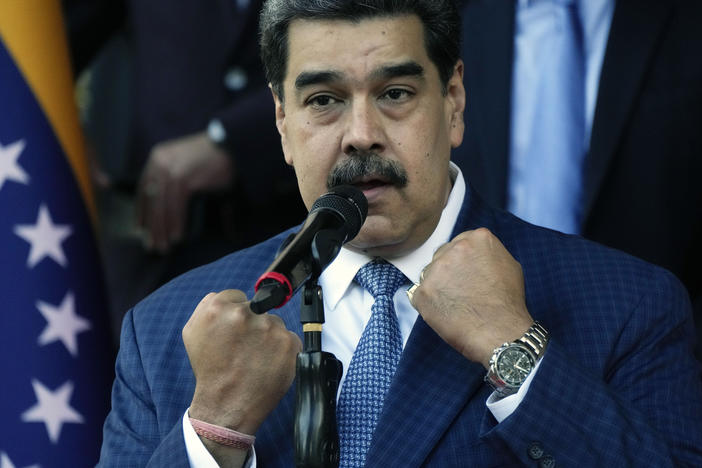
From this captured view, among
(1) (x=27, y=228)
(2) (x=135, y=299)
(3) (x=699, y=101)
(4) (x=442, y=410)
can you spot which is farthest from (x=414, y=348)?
(2) (x=135, y=299)

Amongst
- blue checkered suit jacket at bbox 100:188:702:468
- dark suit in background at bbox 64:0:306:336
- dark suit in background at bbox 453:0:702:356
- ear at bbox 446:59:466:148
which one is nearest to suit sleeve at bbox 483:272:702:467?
blue checkered suit jacket at bbox 100:188:702:468

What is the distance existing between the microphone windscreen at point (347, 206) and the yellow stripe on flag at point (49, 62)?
210 cm

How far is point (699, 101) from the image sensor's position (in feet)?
11.5

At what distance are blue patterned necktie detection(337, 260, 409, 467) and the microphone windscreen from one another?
485mm

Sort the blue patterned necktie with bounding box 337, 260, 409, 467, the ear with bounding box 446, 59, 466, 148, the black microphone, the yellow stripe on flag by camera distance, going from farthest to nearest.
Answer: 1. the yellow stripe on flag
2. the ear with bounding box 446, 59, 466, 148
3. the blue patterned necktie with bounding box 337, 260, 409, 467
4. the black microphone

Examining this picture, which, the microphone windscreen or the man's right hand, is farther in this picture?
the man's right hand

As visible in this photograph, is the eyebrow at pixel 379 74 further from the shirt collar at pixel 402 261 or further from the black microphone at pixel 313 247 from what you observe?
the black microphone at pixel 313 247

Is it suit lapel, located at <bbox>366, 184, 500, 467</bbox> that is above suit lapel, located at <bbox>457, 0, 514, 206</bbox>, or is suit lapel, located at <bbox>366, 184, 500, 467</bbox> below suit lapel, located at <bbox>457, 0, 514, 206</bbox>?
below

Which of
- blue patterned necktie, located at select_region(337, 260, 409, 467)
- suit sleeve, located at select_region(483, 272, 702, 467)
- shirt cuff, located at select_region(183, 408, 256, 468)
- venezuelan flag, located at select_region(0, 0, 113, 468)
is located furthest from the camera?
venezuelan flag, located at select_region(0, 0, 113, 468)

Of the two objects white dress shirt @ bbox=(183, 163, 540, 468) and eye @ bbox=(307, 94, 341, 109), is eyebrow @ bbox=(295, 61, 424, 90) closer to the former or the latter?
eye @ bbox=(307, 94, 341, 109)

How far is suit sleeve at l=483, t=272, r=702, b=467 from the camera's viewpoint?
7.36 feet

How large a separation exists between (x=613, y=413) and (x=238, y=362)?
740 mm

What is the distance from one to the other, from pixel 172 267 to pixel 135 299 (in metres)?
0.33

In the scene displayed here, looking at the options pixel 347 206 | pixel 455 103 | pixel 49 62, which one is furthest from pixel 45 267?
pixel 347 206
